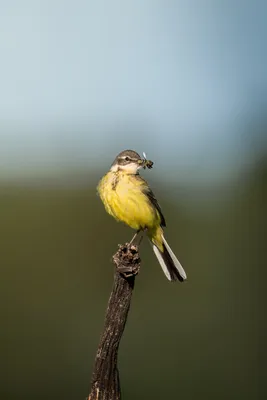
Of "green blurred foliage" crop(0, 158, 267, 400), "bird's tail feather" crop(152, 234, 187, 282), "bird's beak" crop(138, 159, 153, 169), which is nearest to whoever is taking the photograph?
"bird's tail feather" crop(152, 234, 187, 282)

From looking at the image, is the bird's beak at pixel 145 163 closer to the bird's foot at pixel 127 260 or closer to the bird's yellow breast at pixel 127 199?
the bird's yellow breast at pixel 127 199

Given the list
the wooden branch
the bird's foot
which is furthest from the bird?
the wooden branch

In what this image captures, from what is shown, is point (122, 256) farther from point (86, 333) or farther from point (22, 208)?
point (22, 208)

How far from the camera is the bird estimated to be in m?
6.66

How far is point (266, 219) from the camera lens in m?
18.6

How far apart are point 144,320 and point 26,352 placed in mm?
2072

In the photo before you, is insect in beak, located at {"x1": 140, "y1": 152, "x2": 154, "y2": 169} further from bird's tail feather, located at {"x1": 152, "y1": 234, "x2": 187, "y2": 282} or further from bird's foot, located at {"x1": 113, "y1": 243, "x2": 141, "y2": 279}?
bird's foot, located at {"x1": 113, "y1": 243, "x2": 141, "y2": 279}

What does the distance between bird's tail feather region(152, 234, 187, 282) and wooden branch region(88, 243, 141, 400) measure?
138cm

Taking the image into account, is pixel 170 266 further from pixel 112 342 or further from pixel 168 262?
pixel 112 342

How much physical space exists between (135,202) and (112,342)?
6.53 feet

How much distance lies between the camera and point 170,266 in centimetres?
670

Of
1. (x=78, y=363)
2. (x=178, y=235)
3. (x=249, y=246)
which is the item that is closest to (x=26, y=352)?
(x=78, y=363)

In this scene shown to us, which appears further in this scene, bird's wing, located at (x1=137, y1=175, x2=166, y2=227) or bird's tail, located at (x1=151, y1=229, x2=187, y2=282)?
bird's wing, located at (x1=137, y1=175, x2=166, y2=227)

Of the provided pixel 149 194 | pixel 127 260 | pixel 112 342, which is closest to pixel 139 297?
pixel 149 194
